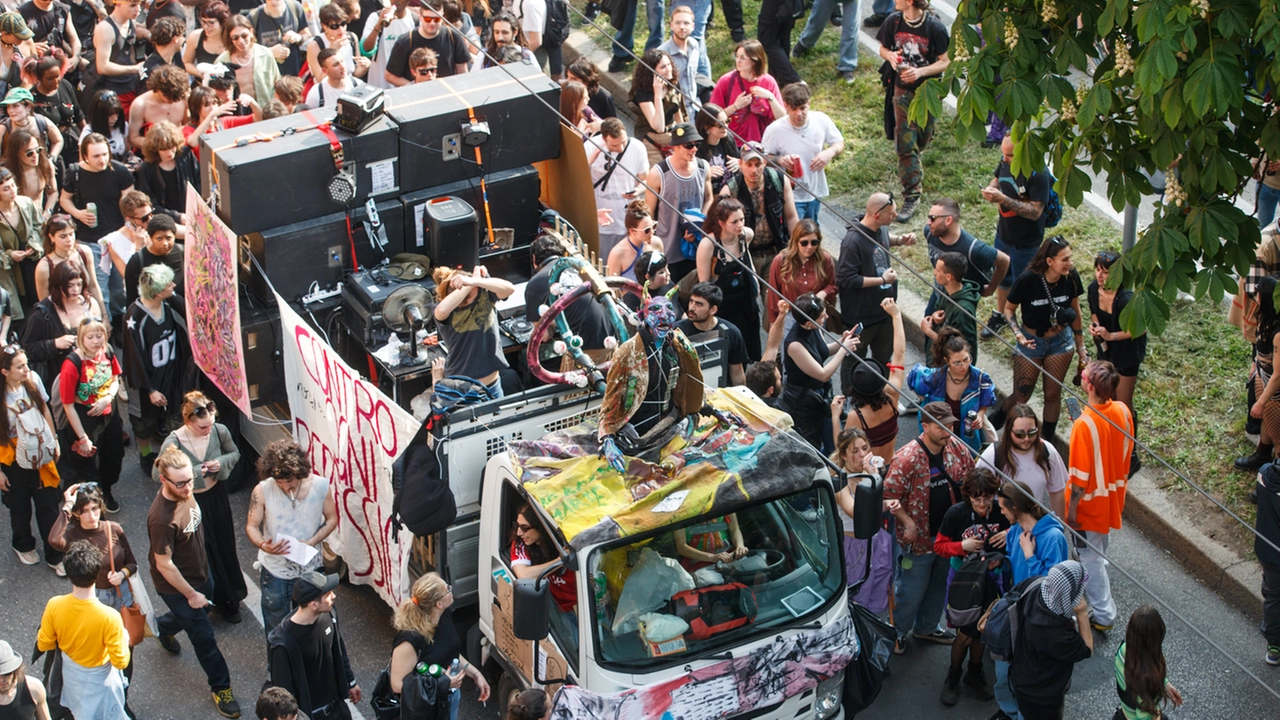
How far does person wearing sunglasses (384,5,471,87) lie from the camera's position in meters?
14.4

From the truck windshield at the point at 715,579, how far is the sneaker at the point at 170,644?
11.3 feet

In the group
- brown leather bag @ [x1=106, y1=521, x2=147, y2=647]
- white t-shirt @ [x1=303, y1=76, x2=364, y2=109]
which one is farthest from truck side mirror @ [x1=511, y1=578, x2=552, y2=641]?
white t-shirt @ [x1=303, y1=76, x2=364, y2=109]

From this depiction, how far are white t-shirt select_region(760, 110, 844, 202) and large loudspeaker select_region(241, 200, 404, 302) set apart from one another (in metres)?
3.58

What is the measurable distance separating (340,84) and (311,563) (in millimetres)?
5442

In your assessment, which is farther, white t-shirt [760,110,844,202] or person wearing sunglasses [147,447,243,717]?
white t-shirt [760,110,844,202]

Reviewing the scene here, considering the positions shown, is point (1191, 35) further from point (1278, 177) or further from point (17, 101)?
point (17, 101)

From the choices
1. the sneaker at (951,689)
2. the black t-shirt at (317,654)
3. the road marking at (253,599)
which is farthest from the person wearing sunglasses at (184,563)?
the sneaker at (951,689)

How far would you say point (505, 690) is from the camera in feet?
28.8

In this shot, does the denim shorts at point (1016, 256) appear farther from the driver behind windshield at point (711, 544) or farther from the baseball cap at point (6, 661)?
the baseball cap at point (6, 661)

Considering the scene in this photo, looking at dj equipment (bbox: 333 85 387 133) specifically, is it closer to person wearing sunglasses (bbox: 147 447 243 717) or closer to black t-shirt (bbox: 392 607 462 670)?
person wearing sunglasses (bbox: 147 447 243 717)

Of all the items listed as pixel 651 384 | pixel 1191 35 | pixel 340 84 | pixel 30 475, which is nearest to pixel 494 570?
pixel 651 384

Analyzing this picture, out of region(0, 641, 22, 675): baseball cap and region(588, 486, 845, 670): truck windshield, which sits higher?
region(588, 486, 845, 670): truck windshield

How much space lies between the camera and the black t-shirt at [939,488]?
941 centimetres

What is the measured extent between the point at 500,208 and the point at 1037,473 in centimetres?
430
